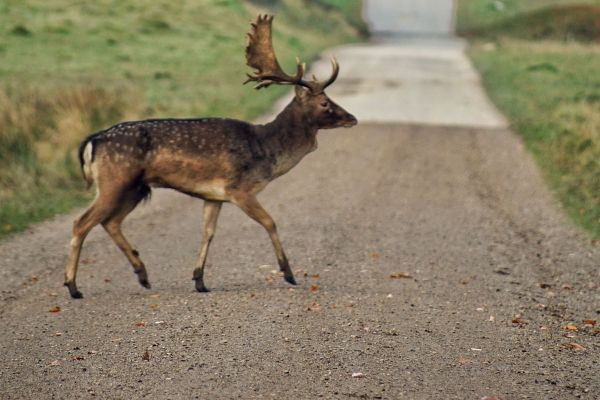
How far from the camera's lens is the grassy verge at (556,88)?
17484 mm

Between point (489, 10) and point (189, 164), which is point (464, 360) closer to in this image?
point (189, 164)

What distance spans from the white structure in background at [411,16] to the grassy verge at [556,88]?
535 cm

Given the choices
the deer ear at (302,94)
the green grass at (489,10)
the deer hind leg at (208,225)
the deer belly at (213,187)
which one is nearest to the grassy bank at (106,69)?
the deer hind leg at (208,225)

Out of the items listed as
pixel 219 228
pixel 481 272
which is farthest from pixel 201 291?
pixel 219 228

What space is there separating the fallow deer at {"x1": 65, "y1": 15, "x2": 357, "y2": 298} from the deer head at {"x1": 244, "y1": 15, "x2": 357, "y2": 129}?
6 cm

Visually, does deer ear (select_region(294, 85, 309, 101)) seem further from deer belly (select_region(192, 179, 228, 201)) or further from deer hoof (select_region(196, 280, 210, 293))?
deer hoof (select_region(196, 280, 210, 293))

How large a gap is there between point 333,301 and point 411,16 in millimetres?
62578

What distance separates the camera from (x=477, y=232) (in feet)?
45.4

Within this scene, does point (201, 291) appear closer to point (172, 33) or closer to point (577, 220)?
point (577, 220)

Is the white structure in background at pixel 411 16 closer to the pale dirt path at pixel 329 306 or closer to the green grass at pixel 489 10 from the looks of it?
the green grass at pixel 489 10

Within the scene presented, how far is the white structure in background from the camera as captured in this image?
63.8m

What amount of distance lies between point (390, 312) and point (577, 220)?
607cm

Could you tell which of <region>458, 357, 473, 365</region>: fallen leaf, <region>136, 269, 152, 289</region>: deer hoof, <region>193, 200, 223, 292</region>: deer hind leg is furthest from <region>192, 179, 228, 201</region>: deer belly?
<region>458, 357, 473, 365</region>: fallen leaf

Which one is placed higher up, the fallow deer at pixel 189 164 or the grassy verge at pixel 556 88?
the fallow deer at pixel 189 164
